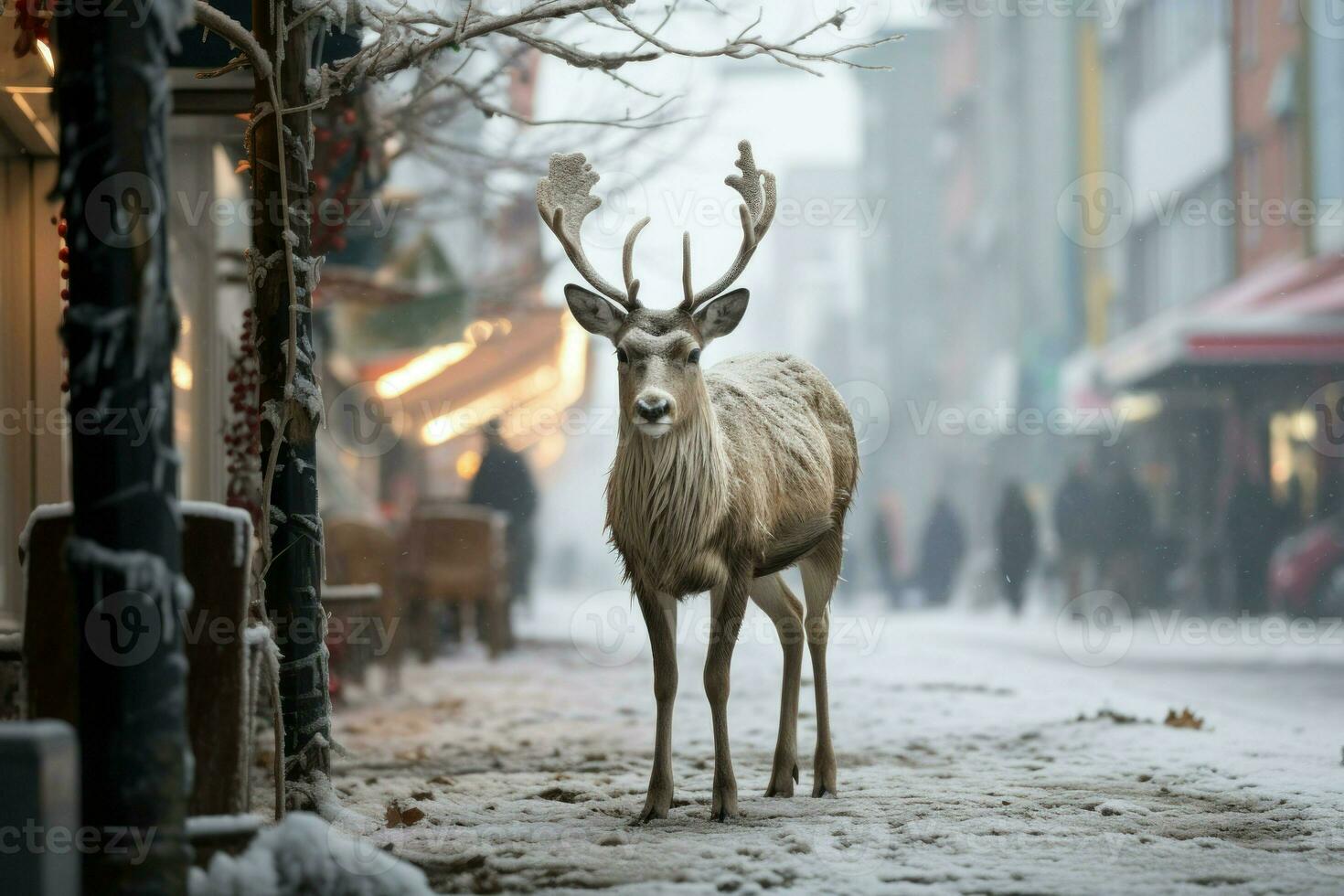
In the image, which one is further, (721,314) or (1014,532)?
(1014,532)

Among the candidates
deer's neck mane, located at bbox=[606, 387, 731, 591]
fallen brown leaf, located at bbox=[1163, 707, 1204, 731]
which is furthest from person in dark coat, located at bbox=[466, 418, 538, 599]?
deer's neck mane, located at bbox=[606, 387, 731, 591]

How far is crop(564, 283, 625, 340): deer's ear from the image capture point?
22.1 ft

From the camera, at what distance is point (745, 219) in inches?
270

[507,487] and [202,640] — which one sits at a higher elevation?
[507,487]

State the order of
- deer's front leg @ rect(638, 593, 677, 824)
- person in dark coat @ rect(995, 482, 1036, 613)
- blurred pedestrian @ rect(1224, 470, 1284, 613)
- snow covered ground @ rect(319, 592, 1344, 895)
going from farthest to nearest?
person in dark coat @ rect(995, 482, 1036, 613), blurred pedestrian @ rect(1224, 470, 1284, 613), deer's front leg @ rect(638, 593, 677, 824), snow covered ground @ rect(319, 592, 1344, 895)

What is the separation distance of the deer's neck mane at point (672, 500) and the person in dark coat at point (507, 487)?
474 inches

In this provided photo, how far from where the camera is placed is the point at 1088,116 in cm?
4044

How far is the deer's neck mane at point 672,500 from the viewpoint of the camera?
6.60 m

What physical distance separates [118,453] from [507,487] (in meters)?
15.1

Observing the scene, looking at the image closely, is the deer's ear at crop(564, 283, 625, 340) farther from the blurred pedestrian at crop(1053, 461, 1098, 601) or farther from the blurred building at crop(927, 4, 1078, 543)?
the blurred building at crop(927, 4, 1078, 543)

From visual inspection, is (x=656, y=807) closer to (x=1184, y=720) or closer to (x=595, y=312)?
(x=595, y=312)

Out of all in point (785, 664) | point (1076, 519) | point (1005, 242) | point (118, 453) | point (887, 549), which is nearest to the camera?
point (118, 453)

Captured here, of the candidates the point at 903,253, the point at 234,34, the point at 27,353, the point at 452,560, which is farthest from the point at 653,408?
the point at 903,253

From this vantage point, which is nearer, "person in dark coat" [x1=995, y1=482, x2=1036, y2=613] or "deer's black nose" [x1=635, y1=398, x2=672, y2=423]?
"deer's black nose" [x1=635, y1=398, x2=672, y2=423]
